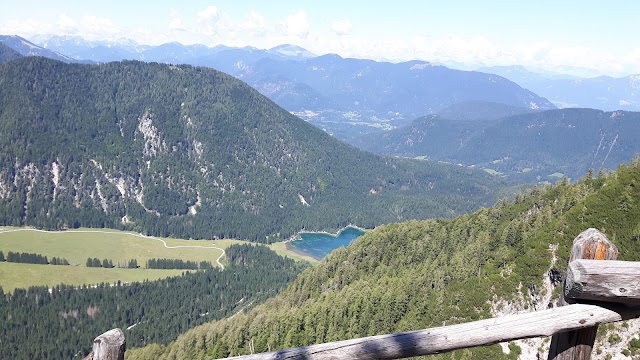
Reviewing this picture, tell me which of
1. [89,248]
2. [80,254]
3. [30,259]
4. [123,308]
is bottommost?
[123,308]

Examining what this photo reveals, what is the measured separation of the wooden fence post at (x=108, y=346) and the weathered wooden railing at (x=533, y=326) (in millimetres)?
1574

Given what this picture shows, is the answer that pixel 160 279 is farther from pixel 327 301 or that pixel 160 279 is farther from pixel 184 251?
pixel 327 301

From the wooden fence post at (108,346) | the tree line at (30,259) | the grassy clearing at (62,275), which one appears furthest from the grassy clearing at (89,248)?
the wooden fence post at (108,346)

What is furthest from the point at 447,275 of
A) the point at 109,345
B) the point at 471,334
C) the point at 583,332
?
the point at 109,345

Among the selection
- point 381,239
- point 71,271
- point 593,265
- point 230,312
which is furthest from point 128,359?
point 71,271

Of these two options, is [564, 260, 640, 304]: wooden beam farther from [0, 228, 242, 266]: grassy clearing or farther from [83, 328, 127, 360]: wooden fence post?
[0, 228, 242, 266]: grassy clearing

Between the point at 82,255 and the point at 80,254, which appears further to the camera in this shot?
the point at 80,254

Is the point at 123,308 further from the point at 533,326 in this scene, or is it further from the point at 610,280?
the point at 610,280

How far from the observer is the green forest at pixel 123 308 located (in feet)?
354

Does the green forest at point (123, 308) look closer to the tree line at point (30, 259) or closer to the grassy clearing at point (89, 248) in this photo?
the grassy clearing at point (89, 248)

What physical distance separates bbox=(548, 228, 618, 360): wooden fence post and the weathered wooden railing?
1.0 inches

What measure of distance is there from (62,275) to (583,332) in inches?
6474

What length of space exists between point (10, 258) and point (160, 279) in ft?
175

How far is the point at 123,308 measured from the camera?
127m
